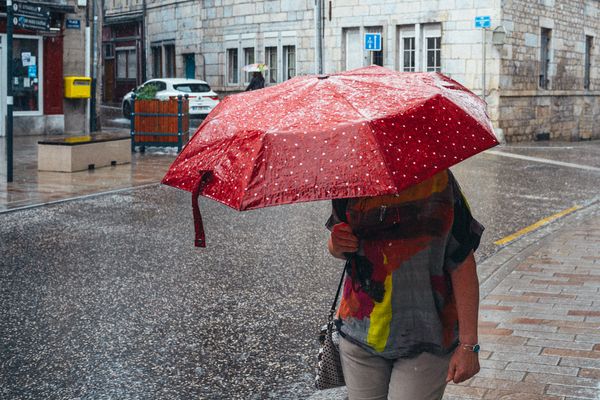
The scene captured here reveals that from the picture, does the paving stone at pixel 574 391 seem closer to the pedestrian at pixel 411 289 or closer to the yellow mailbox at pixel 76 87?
the pedestrian at pixel 411 289

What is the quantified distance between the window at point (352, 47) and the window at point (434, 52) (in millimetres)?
2574

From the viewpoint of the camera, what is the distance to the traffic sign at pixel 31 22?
1502cm

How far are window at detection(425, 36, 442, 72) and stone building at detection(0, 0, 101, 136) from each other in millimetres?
9438

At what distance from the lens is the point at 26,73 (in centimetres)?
2570

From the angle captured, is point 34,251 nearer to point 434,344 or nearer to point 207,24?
point 434,344

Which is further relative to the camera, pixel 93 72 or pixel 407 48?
pixel 407 48

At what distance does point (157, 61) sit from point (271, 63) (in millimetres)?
8524

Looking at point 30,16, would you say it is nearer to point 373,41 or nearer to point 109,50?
point 373,41

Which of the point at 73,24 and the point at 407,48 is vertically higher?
the point at 73,24

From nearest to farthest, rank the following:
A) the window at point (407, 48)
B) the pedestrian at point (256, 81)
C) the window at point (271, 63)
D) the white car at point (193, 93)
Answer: the window at point (407, 48) < the pedestrian at point (256, 81) < the white car at point (193, 93) < the window at point (271, 63)

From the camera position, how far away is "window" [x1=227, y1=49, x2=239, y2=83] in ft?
116

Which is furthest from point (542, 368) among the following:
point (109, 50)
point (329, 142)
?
point (109, 50)

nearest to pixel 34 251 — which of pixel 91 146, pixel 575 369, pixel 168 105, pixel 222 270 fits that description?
pixel 222 270

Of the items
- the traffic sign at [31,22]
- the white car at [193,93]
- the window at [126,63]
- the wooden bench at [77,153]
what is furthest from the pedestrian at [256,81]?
the window at [126,63]
